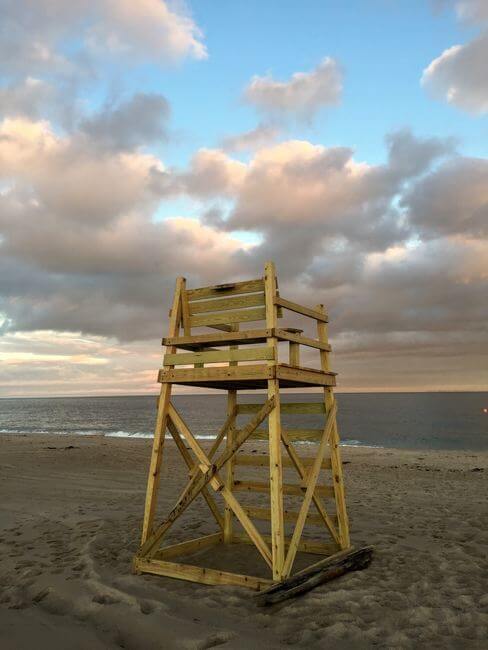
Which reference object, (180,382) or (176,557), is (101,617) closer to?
(176,557)

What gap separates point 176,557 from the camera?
6.68 meters

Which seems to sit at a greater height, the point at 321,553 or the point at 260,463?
the point at 260,463

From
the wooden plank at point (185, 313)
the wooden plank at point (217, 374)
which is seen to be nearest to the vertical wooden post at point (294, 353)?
the wooden plank at point (217, 374)

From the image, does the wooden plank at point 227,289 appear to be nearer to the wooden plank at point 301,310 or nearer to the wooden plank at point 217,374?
the wooden plank at point 301,310

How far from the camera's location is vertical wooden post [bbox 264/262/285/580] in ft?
16.9

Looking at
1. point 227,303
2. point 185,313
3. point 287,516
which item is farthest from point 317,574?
point 185,313

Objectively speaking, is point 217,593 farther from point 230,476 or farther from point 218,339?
point 218,339

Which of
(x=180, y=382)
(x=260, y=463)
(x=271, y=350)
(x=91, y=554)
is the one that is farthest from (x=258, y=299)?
(x=91, y=554)

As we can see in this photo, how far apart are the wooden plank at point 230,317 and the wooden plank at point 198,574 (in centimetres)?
293

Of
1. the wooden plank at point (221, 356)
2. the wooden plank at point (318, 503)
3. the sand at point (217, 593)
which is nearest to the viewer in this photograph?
the sand at point (217, 593)

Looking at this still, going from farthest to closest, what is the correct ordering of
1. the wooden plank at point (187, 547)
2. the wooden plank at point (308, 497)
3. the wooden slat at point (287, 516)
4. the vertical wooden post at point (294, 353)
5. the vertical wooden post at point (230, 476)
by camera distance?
the vertical wooden post at point (230, 476), the wooden slat at point (287, 516), the wooden plank at point (187, 547), the vertical wooden post at point (294, 353), the wooden plank at point (308, 497)

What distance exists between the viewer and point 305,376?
239 inches

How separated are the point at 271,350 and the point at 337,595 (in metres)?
2.67

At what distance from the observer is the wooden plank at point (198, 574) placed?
17.0 ft
